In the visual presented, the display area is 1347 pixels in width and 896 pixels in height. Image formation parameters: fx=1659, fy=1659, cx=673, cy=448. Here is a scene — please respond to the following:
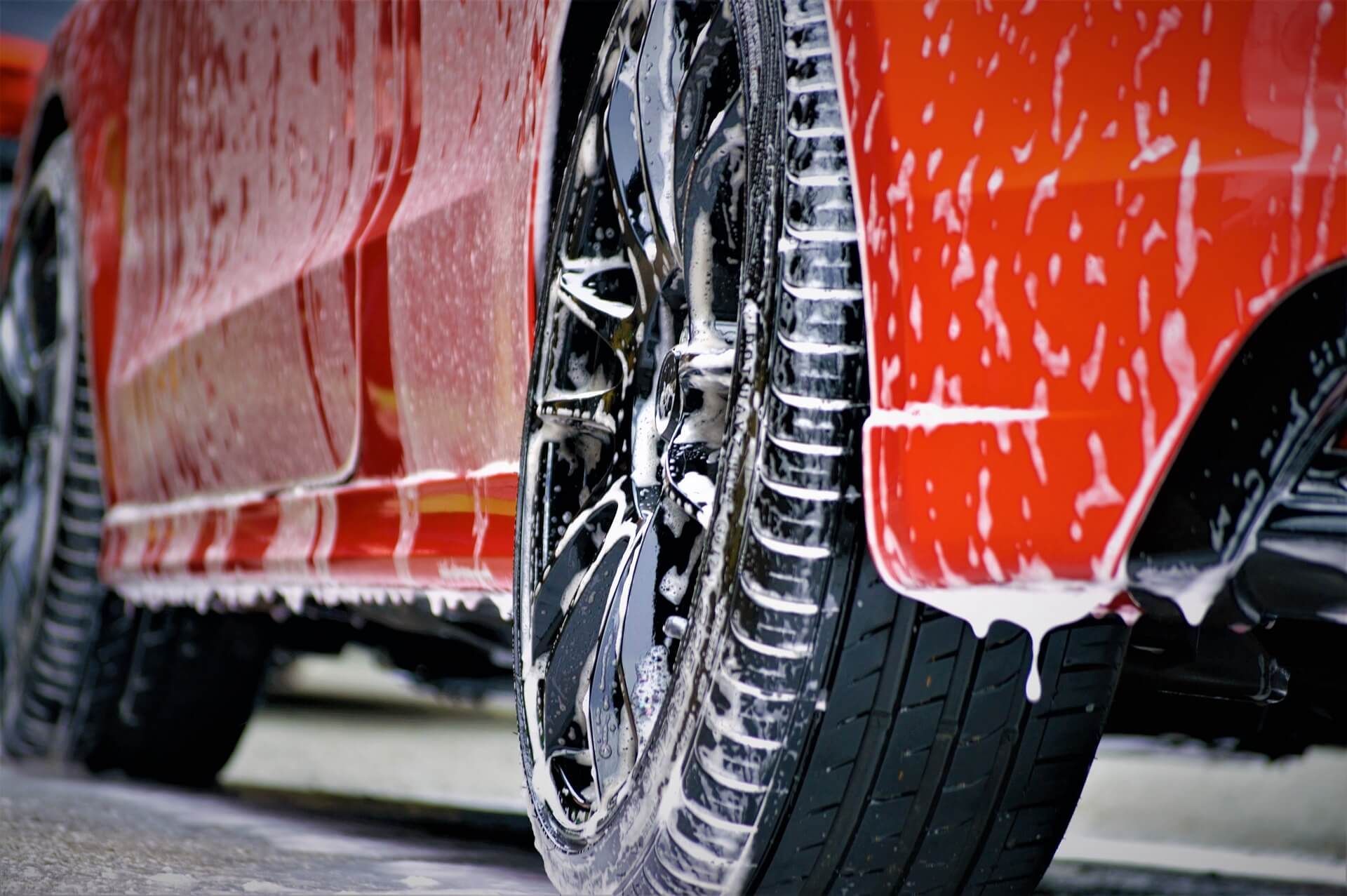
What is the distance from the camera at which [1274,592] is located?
3.51 feet

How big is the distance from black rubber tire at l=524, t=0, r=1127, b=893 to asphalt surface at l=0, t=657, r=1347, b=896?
0.58 m

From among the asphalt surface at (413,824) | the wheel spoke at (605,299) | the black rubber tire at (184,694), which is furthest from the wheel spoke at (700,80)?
the black rubber tire at (184,694)

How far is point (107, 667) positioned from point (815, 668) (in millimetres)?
2304

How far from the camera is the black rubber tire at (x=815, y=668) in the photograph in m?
1.20

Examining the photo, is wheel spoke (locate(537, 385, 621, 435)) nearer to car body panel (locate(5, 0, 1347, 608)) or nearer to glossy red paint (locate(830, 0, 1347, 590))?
car body panel (locate(5, 0, 1347, 608))

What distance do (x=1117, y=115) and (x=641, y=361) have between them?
0.64 meters

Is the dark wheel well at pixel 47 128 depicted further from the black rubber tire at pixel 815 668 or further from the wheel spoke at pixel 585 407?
the black rubber tire at pixel 815 668

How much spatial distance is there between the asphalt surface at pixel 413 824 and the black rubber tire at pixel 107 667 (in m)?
0.09

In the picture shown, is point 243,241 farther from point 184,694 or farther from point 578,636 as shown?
point 578,636

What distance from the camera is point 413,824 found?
2771 mm

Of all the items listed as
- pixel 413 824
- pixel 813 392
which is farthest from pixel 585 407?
pixel 413 824

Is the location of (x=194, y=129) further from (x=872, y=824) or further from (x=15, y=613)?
(x=872, y=824)

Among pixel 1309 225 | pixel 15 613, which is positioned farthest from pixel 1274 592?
pixel 15 613

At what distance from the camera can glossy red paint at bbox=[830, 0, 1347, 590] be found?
1.04 meters
